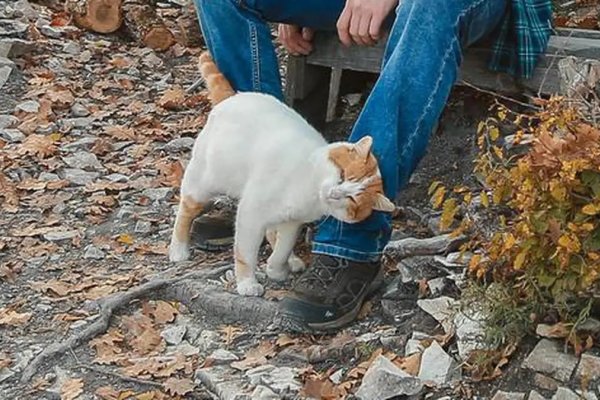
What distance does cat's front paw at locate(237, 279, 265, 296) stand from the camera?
3229 mm

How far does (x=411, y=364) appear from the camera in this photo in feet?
8.86

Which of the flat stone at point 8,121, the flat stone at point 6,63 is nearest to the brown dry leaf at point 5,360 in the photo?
the flat stone at point 8,121

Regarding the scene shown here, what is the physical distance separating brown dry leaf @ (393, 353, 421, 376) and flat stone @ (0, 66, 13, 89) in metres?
3.68

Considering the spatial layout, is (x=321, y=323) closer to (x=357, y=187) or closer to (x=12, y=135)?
(x=357, y=187)

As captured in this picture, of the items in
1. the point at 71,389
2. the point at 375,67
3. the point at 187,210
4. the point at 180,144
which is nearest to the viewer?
the point at 71,389

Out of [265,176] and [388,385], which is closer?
[388,385]

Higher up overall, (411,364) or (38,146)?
(411,364)

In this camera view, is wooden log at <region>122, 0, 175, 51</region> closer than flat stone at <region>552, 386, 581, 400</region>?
No

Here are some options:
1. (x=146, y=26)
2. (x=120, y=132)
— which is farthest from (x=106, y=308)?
(x=146, y=26)

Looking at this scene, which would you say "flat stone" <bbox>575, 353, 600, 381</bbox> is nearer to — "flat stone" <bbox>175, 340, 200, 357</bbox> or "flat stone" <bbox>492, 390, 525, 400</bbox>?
"flat stone" <bbox>492, 390, 525, 400</bbox>

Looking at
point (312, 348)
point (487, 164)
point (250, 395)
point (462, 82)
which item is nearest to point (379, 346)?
point (312, 348)

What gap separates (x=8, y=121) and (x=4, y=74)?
0.63m

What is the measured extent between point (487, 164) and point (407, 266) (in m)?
0.62

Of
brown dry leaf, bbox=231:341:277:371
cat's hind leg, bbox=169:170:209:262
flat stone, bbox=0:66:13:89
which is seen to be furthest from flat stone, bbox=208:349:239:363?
flat stone, bbox=0:66:13:89
